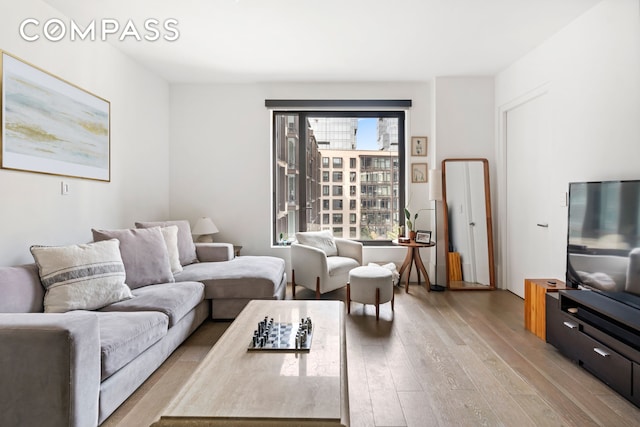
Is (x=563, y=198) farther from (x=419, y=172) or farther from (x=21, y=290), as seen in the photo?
(x=21, y=290)

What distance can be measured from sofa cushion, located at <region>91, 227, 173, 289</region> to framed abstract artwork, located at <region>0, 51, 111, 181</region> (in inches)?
25.0

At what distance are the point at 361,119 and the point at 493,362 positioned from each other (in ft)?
11.1

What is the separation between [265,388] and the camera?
1.28 meters

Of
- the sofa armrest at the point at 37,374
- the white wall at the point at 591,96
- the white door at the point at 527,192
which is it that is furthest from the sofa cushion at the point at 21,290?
the white door at the point at 527,192

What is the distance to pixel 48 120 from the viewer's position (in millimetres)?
2605

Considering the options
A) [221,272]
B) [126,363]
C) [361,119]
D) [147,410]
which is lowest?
[147,410]

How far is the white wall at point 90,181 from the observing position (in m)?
2.36

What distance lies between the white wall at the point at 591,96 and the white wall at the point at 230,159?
1535 mm

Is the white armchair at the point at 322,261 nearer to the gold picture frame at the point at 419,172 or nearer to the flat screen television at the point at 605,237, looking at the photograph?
the gold picture frame at the point at 419,172

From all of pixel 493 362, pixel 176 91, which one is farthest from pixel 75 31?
pixel 493 362

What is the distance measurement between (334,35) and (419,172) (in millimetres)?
2092

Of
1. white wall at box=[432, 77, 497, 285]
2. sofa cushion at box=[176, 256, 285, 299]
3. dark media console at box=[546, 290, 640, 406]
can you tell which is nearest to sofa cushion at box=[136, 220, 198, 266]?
sofa cushion at box=[176, 256, 285, 299]

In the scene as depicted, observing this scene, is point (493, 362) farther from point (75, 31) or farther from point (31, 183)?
point (75, 31)

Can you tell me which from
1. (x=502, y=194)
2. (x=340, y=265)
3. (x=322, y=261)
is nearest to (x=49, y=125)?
(x=322, y=261)
